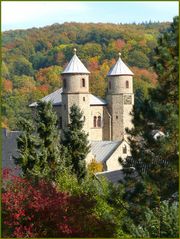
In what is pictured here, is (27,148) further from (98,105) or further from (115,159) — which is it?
(98,105)

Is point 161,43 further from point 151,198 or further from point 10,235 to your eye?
point 10,235

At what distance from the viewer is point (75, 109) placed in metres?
32.8

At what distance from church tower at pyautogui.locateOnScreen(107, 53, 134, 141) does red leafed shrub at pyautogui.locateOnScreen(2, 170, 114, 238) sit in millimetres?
31960

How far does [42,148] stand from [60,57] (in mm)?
80303

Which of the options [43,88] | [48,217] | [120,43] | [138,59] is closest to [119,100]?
[48,217]

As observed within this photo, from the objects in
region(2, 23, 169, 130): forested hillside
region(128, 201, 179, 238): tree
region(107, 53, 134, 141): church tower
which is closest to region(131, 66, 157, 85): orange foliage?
region(2, 23, 169, 130): forested hillside

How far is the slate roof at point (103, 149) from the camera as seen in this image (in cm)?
4453

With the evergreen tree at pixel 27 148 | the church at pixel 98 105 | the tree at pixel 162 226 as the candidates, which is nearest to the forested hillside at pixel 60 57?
the church at pixel 98 105

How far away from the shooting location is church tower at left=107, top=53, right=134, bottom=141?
50.4 meters

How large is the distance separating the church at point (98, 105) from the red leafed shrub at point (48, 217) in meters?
26.6

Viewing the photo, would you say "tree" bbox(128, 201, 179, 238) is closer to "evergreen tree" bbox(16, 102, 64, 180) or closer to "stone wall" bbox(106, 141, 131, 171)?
"evergreen tree" bbox(16, 102, 64, 180)

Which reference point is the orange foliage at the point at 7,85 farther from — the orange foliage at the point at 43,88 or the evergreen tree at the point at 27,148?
the evergreen tree at the point at 27,148

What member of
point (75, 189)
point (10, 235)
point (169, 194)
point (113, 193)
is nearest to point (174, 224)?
point (169, 194)

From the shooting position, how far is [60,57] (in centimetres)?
10569
